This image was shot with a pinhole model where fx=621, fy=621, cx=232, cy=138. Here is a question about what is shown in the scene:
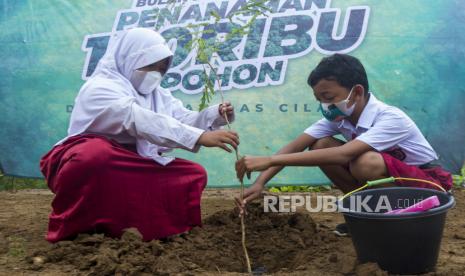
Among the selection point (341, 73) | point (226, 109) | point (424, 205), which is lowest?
point (424, 205)

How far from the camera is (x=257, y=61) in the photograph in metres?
4.60

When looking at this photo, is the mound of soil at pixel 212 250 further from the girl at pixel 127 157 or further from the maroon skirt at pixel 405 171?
the maroon skirt at pixel 405 171

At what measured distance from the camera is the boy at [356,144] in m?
3.12

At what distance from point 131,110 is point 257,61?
1681mm

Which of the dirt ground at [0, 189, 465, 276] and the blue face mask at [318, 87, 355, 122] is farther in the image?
the blue face mask at [318, 87, 355, 122]

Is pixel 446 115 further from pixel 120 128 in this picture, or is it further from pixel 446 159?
pixel 120 128

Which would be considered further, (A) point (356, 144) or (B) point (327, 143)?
(B) point (327, 143)

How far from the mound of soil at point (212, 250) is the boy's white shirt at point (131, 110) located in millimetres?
488

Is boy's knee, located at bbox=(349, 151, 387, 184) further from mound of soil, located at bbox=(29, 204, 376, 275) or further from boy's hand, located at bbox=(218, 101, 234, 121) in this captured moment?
boy's hand, located at bbox=(218, 101, 234, 121)

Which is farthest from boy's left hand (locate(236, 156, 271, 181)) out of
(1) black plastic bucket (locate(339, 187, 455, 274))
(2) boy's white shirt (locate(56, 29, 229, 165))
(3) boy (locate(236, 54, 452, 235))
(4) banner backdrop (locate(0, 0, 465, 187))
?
(4) banner backdrop (locate(0, 0, 465, 187))

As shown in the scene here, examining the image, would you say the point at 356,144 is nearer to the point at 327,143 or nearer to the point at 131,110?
the point at 327,143

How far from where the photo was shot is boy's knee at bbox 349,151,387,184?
10.2 ft

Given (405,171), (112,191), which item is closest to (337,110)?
(405,171)

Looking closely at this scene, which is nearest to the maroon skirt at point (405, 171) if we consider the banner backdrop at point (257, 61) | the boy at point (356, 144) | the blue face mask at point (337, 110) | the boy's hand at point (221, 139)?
the boy at point (356, 144)
